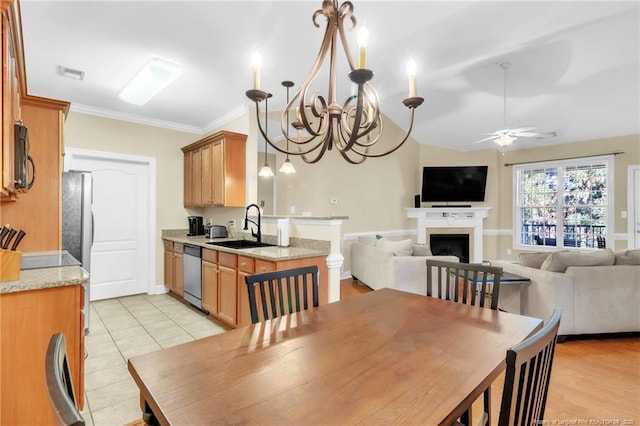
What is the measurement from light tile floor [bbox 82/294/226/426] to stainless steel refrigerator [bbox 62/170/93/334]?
0.37 meters

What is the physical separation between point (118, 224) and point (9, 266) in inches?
117

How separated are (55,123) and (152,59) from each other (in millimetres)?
1006

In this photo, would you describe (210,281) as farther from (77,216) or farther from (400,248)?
(400,248)

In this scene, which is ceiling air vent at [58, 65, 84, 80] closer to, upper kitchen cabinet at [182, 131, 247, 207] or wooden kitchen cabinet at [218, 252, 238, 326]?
upper kitchen cabinet at [182, 131, 247, 207]

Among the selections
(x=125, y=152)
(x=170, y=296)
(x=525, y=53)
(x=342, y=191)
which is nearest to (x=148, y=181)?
(x=125, y=152)

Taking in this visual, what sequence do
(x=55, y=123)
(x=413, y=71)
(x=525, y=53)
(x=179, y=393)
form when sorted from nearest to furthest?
(x=179, y=393)
(x=413, y=71)
(x=55, y=123)
(x=525, y=53)

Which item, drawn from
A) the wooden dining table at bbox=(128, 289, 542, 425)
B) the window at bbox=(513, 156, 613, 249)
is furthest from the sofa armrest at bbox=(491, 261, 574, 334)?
the window at bbox=(513, 156, 613, 249)

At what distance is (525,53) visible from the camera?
12.5 ft

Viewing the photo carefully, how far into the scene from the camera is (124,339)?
3.05 m

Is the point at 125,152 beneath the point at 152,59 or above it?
beneath

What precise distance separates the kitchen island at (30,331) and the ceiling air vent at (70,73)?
232 centimetres

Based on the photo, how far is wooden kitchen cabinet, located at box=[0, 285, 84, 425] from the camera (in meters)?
1.59

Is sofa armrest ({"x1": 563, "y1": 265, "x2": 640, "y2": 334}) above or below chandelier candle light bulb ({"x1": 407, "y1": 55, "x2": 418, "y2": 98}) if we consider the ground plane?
below

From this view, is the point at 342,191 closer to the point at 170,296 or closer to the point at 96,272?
the point at 170,296
